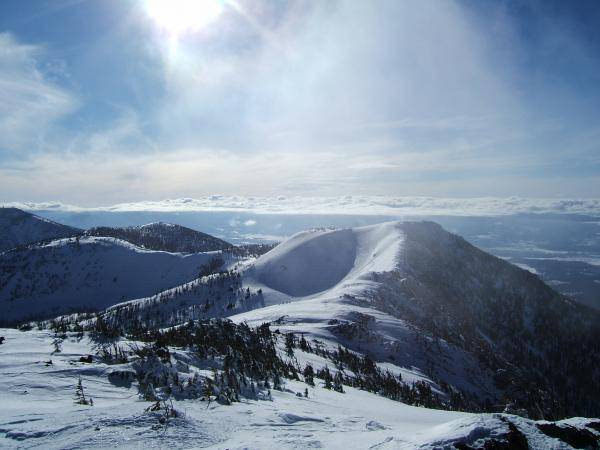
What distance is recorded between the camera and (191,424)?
39.9 ft

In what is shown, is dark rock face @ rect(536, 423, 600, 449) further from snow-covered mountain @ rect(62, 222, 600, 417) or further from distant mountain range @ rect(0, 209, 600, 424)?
snow-covered mountain @ rect(62, 222, 600, 417)

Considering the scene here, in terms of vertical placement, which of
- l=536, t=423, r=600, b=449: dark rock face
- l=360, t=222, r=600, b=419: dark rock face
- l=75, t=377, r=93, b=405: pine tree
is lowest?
l=360, t=222, r=600, b=419: dark rock face

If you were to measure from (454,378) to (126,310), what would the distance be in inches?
5513

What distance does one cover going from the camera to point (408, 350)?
279 feet

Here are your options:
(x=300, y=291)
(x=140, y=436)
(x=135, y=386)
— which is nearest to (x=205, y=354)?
(x=135, y=386)

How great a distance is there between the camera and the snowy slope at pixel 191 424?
1031cm

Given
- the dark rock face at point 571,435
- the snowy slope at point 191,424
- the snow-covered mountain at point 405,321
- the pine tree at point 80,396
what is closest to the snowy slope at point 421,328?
the snow-covered mountain at point 405,321

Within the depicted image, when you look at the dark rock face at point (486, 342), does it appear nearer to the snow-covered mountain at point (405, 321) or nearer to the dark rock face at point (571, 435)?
the snow-covered mountain at point (405, 321)

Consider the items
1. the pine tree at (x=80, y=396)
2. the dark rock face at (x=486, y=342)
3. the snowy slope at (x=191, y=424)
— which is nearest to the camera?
the snowy slope at (x=191, y=424)

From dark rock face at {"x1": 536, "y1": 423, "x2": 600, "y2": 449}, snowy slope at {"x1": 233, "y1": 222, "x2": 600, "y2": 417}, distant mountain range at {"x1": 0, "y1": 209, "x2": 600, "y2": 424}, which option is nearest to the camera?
dark rock face at {"x1": 536, "y1": 423, "x2": 600, "y2": 449}

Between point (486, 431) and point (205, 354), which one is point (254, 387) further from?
point (486, 431)

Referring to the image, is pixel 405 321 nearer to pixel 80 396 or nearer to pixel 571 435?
pixel 571 435

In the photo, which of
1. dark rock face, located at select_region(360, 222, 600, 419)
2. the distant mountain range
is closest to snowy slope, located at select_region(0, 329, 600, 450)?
the distant mountain range

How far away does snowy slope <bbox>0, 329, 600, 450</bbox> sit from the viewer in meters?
10.3
